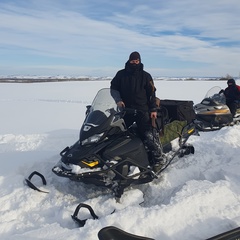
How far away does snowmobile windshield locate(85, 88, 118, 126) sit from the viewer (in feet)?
12.8

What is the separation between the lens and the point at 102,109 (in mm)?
4031

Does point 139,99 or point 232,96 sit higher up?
point 139,99

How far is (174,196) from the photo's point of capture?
3494mm

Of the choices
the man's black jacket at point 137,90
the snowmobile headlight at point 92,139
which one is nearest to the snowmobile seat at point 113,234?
the snowmobile headlight at point 92,139

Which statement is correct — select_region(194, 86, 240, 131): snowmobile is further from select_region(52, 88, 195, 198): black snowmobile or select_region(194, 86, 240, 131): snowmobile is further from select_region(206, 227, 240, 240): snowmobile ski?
select_region(206, 227, 240, 240): snowmobile ski

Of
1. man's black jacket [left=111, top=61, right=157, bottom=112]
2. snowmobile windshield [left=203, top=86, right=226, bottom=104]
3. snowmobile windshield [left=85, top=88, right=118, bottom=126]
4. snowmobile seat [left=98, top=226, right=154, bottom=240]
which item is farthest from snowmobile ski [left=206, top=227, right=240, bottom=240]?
snowmobile windshield [left=203, top=86, right=226, bottom=104]

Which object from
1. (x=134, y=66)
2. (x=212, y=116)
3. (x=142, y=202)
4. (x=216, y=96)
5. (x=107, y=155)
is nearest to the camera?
(x=107, y=155)

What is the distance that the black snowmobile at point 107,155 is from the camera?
3615 millimetres

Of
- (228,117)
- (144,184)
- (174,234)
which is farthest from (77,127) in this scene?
(174,234)

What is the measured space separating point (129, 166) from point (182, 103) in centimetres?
176

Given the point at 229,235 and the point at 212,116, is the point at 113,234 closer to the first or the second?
the point at 229,235

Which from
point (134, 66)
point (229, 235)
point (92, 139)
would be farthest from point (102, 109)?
point (229, 235)

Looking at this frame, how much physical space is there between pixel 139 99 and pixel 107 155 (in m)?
1.03

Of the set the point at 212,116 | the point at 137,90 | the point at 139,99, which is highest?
the point at 137,90
